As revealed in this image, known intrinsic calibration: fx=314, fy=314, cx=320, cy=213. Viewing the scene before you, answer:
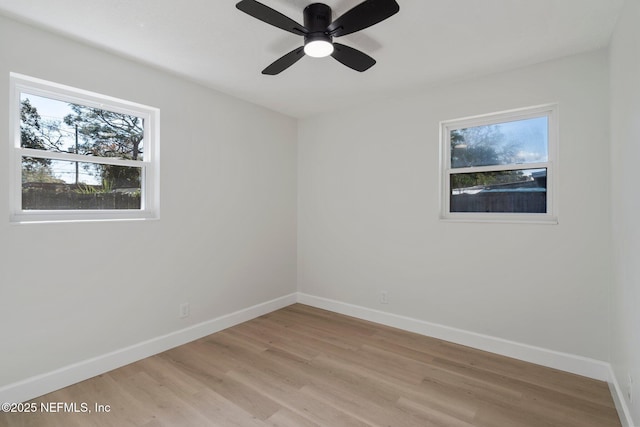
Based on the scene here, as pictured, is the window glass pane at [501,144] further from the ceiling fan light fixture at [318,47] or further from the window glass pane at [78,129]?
the window glass pane at [78,129]

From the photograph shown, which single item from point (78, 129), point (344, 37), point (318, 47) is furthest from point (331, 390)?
point (78, 129)

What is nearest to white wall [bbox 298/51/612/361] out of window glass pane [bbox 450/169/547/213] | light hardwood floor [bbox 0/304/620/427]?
window glass pane [bbox 450/169/547/213]

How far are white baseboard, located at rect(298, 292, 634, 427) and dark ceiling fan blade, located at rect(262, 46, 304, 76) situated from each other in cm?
267

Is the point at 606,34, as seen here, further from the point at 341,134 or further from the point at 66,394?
the point at 66,394

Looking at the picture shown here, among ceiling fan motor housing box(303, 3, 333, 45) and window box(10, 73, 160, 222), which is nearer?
ceiling fan motor housing box(303, 3, 333, 45)

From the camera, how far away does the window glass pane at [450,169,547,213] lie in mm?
2684

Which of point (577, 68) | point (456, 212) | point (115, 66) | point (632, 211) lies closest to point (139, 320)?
point (115, 66)

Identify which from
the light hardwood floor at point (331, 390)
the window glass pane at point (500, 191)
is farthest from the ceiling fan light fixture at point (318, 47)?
the light hardwood floor at point (331, 390)

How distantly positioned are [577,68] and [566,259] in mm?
1495

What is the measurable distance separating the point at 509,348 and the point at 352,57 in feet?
8.89

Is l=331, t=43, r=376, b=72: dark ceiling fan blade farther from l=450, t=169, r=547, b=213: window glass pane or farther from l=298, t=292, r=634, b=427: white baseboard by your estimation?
l=298, t=292, r=634, b=427: white baseboard

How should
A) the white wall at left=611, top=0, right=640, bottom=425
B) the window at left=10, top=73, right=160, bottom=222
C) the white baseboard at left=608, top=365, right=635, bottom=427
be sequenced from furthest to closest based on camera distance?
the window at left=10, top=73, right=160, bottom=222
the white baseboard at left=608, top=365, right=635, bottom=427
the white wall at left=611, top=0, right=640, bottom=425

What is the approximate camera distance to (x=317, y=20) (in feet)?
6.09

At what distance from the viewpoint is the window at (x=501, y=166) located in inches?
105
